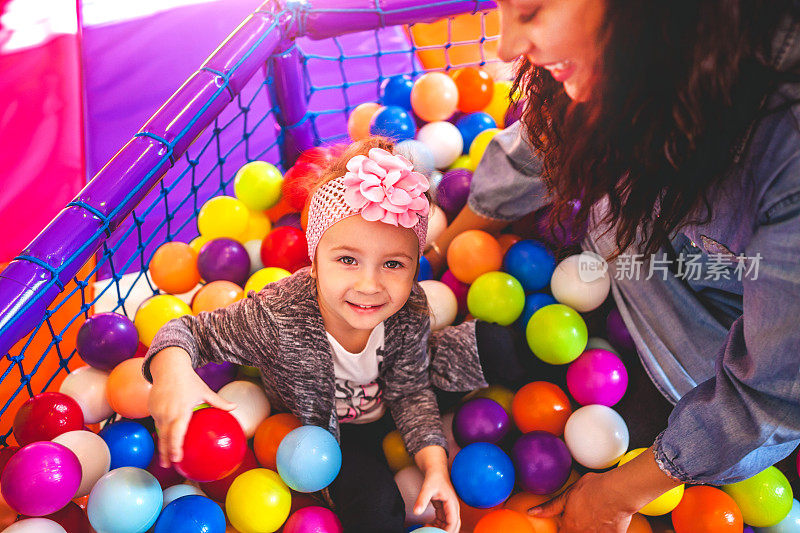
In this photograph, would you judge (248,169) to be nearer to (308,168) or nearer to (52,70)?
(308,168)

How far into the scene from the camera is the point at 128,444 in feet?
3.33

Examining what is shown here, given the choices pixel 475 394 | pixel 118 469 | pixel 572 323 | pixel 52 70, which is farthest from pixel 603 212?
pixel 52 70

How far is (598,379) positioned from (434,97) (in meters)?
0.81

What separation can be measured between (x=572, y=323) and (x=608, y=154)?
0.50m

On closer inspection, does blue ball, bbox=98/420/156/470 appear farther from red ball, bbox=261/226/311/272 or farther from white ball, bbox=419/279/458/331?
white ball, bbox=419/279/458/331

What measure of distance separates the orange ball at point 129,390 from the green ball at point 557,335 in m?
0.66

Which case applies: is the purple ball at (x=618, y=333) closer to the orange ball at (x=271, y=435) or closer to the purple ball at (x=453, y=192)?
the purple ball at (x=453, y=192)

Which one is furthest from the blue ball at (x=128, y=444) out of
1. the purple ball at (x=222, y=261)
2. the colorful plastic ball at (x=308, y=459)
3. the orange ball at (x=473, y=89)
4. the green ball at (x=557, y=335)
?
the orange ball at (x=473, y=89)

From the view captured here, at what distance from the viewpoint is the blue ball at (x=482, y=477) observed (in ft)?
3.23

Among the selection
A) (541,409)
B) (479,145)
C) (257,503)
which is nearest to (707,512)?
(541,409)

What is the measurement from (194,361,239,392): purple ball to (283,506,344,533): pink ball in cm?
29

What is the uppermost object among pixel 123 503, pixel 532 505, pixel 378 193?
pixel 378 193

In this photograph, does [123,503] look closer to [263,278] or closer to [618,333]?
[263,278]

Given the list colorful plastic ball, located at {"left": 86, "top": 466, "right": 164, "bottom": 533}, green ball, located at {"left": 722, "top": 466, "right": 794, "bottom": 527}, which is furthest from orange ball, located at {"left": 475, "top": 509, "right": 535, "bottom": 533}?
colorful plastic ball, located at {"left": 86, "top": 466, "right": 164, "bottom": 533}
